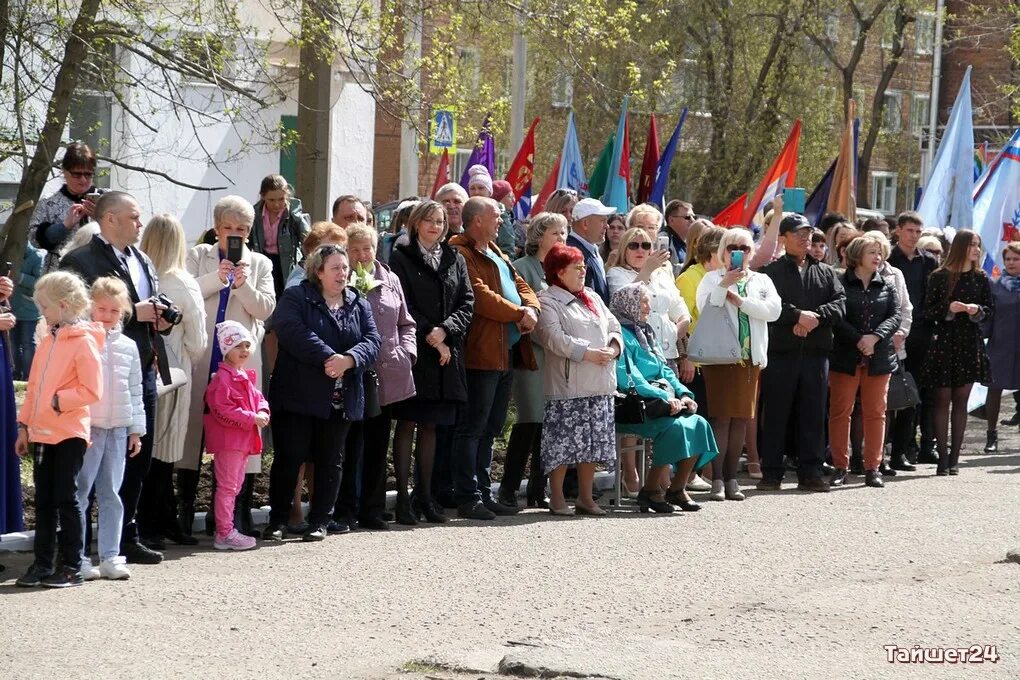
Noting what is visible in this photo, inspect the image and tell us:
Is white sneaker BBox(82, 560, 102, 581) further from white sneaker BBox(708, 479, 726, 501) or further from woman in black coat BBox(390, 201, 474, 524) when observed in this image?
white sneaker BBox(708, 479, 726, 501)

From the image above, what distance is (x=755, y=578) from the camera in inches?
336

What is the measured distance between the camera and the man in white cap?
1152cm

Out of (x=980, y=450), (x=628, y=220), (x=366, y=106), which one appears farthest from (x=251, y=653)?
(x=366, y=106)

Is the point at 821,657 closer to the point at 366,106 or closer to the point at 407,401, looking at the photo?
the point at 407,401

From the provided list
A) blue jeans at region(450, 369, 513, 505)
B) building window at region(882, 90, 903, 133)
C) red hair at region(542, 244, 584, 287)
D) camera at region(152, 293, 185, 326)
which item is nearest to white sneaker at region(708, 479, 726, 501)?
blue jeans at region(450, 369, 513, 505)

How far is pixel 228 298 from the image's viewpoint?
31.4 ft

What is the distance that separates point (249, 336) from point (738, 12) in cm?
2550

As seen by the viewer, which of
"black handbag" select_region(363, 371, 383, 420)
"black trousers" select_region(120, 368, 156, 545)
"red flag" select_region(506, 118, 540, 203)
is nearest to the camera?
"black trousers" select_region(120, 368, 156, 545)

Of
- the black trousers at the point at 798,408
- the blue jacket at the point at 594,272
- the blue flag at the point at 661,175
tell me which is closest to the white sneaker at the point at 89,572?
the blue jacket at the point at 594,272

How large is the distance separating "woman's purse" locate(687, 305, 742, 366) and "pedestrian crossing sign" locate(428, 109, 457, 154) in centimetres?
246

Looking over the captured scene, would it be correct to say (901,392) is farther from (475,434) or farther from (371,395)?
(371,395)

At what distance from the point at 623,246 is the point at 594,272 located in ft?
0.97

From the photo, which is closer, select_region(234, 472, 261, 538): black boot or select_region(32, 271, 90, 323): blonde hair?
select_region(32, 271, 90, 323): blonde hair

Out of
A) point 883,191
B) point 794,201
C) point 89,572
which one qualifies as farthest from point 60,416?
point 883,191
